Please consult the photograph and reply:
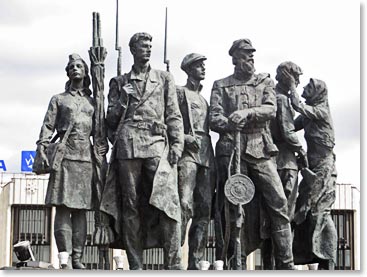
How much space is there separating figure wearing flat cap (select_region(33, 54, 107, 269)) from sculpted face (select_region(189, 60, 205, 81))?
157 cm

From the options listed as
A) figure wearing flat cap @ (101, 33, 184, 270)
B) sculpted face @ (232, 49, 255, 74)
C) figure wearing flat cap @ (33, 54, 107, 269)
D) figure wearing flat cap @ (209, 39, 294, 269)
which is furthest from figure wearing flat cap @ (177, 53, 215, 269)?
figure wearing flat cap @ (33, 54, 107, 269)

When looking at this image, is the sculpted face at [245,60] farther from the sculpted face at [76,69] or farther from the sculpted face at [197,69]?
the sculpted face at [76,69]

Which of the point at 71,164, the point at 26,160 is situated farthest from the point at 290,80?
the point at 26,160

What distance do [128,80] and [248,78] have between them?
1.80 m

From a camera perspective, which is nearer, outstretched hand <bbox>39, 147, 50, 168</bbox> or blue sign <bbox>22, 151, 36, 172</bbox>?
outstretched hand <bbox>39, 147, 50, 168</bbox>

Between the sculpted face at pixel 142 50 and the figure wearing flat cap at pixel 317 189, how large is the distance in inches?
93.0

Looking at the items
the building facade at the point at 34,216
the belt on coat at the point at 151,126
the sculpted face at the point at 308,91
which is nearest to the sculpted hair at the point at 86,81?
the belt on coat at the point at 151,126

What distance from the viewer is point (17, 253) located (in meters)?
16.6

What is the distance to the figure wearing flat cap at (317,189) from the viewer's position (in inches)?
688

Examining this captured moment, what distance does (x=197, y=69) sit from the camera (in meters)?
17.3

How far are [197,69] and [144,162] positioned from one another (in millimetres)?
1828

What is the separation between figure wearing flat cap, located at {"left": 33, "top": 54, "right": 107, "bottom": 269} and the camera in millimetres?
16312

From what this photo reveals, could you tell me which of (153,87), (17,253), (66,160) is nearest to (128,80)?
(153,87)

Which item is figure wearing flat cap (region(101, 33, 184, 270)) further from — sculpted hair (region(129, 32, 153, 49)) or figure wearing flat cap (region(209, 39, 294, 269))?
figure wearing flat cap (region(209, 39, 294, 269))
